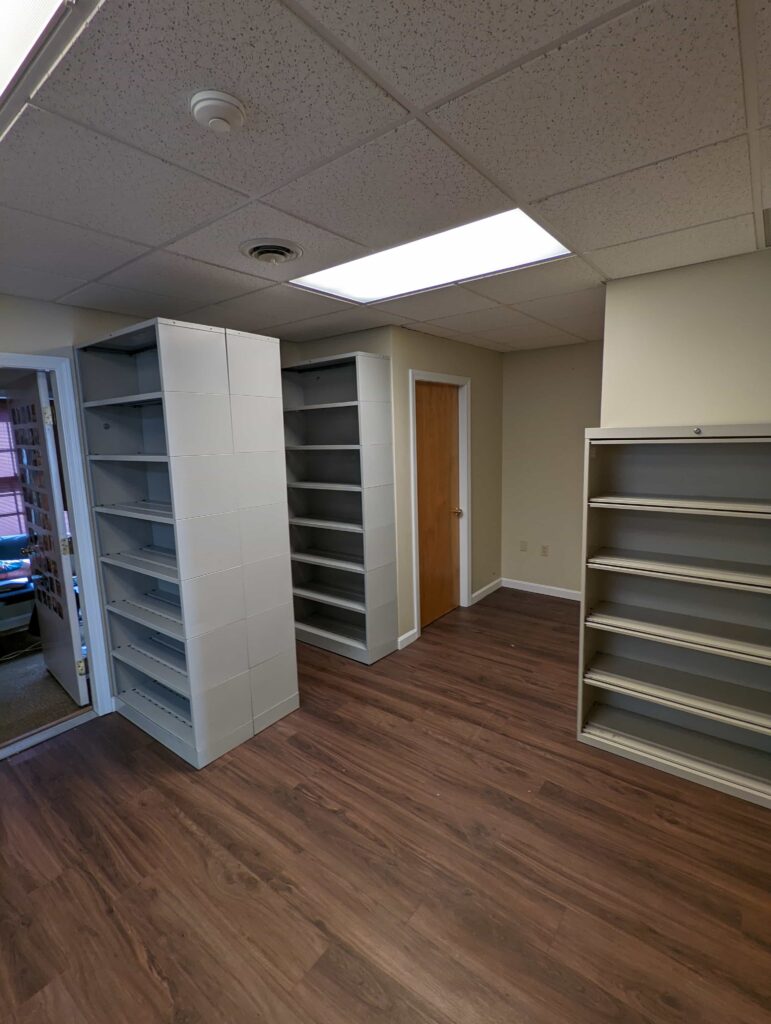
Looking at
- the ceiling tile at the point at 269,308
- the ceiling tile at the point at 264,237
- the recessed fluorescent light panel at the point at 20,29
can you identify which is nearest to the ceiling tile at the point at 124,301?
the ceiling tile at the point at 269,308

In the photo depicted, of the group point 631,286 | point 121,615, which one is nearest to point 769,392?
point 631,286

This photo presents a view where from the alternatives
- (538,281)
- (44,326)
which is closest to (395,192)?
(538,281)

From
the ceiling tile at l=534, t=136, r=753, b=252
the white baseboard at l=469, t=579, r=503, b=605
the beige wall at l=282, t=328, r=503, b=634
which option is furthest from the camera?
the white baseboard at l=469, t=579, r=503, b=605

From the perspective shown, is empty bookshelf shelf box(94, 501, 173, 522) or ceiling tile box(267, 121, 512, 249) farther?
empty bookshelf shelf box(94, 501, 173, 522)

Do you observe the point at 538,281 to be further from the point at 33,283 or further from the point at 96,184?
the point at 33,283

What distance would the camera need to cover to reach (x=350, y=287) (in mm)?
2639

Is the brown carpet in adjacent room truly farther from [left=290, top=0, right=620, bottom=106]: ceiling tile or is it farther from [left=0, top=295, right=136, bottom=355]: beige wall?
[left=290, top=0, right=620, bottom=106]: ceiling tile

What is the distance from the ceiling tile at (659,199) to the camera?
1389 mm

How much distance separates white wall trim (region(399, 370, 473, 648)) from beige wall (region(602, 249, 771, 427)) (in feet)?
4.96

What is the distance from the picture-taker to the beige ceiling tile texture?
0.93 m

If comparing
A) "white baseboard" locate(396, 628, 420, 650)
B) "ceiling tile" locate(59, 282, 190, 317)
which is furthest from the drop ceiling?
"white baseboard" locate(396, 628, 420, 650)

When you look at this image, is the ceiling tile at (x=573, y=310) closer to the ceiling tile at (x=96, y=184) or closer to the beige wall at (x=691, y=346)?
the beige wall at (x=691, y=346)

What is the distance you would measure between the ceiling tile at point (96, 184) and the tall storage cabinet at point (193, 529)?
1.82 feet

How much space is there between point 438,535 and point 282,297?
2.36m
